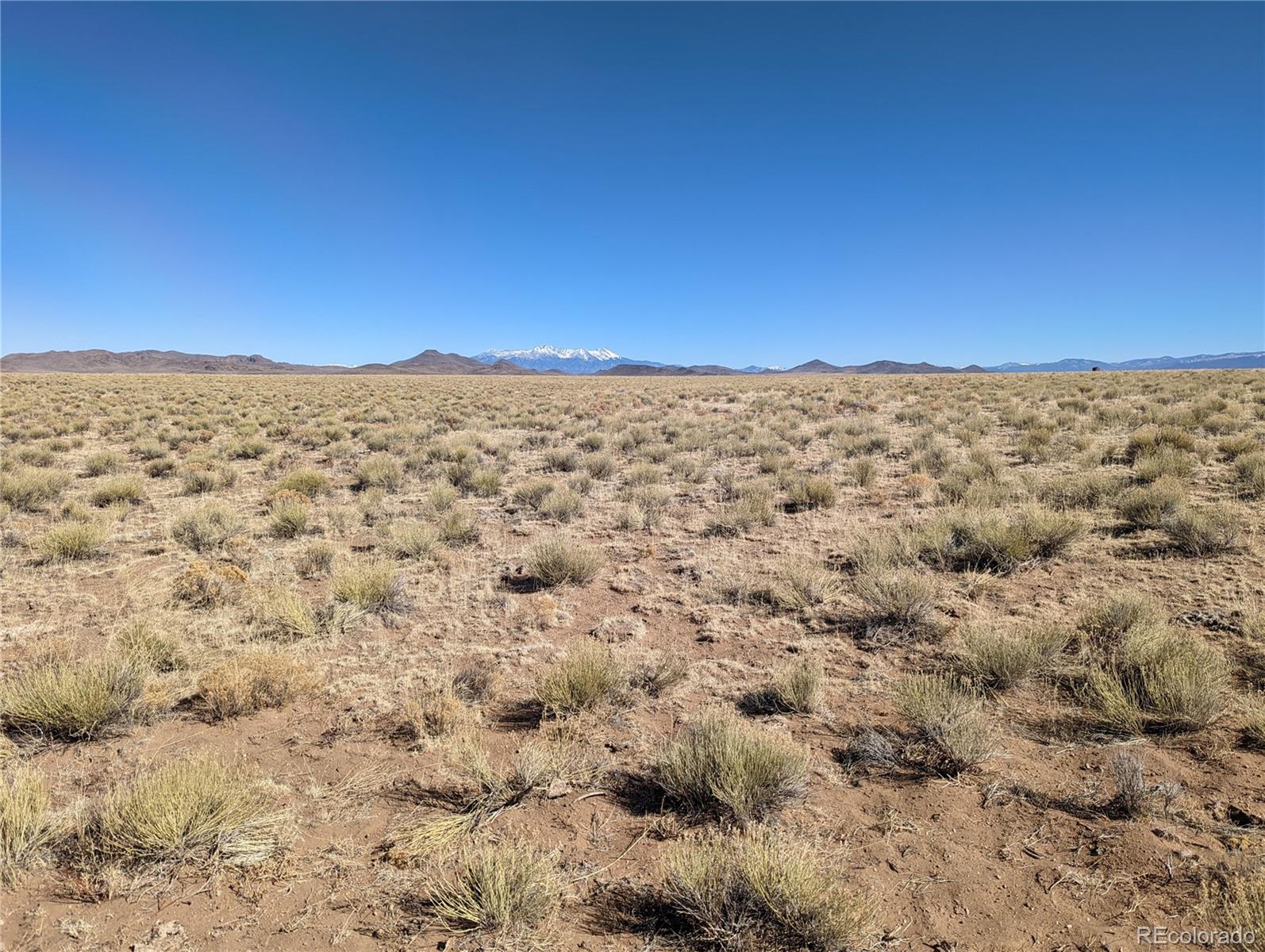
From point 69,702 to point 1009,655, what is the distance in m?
6.32

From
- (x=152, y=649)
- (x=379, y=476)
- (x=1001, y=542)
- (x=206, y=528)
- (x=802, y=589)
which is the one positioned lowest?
→ (x=152, y=649)

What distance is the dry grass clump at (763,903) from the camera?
2291mm

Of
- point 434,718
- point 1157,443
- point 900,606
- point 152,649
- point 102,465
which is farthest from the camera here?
point 102,465

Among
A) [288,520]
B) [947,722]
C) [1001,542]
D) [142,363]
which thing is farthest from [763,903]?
[142,363]

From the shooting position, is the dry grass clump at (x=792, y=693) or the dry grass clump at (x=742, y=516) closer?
the dry grass clump at (x=792, y=693)

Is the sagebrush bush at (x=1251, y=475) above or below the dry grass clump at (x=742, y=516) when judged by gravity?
above

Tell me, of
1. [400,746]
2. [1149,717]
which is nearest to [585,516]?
[400,746]

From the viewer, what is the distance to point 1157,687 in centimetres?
359

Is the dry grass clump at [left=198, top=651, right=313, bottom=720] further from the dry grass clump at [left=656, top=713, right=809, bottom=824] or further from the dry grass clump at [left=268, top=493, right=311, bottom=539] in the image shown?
the dry grass clump at [left=268, top=493, right=311, bottom=539]

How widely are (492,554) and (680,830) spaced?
4.97 m

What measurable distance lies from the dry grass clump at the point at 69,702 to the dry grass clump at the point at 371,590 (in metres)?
1.84

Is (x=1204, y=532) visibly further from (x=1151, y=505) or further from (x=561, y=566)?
(x=561, y=566)

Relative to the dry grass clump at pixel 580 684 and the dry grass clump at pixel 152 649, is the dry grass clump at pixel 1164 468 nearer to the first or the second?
the dry grass clump at pixel 580 684

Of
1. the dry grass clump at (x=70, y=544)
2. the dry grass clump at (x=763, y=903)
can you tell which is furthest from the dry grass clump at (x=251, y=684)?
the dry grass clump at (x=70, y=544)
